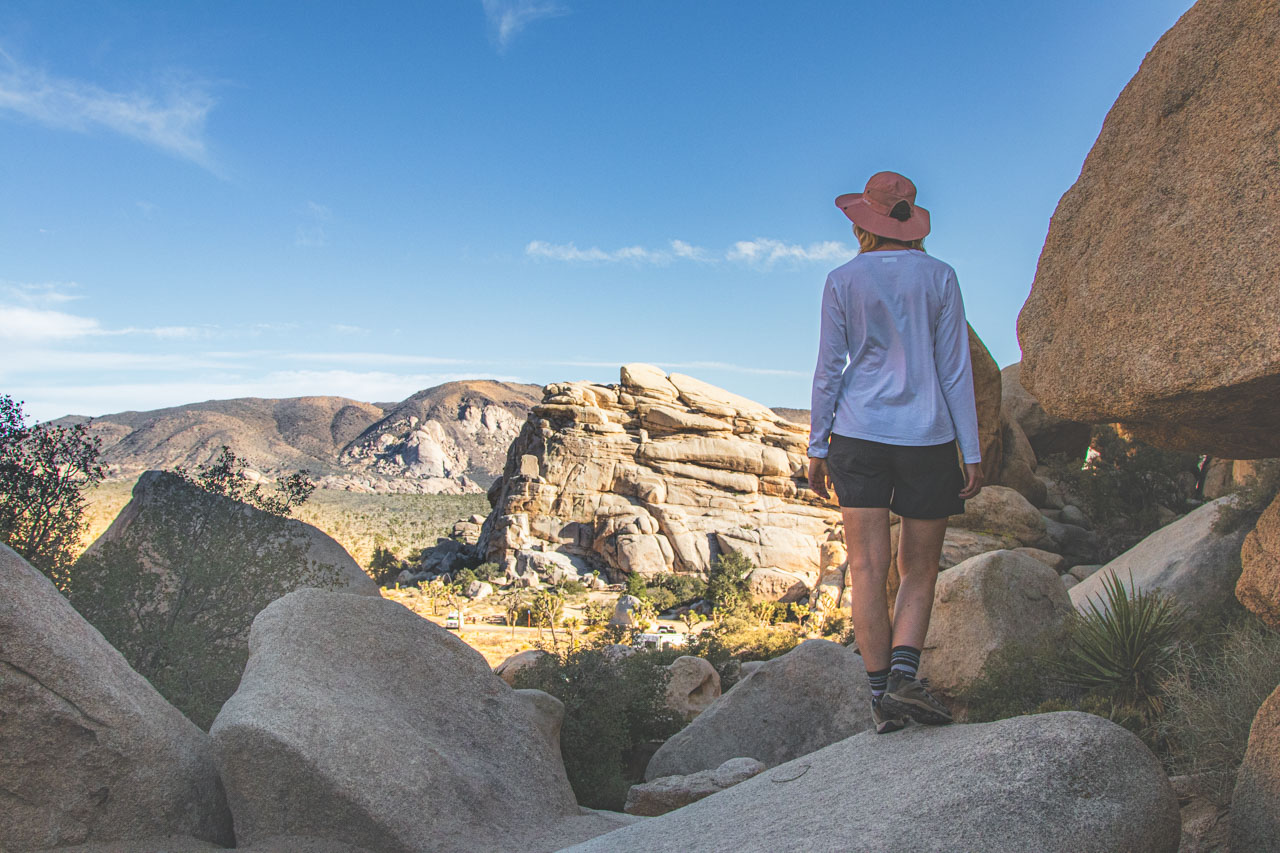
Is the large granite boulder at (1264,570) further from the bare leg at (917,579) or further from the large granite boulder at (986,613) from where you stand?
the large granite boulder at (986,613)

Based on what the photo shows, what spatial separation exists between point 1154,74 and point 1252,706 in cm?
422

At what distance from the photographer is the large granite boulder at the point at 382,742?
574cm

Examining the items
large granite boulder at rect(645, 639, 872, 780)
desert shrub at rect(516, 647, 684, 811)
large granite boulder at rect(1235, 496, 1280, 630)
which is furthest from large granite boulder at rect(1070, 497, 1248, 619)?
desert shrub at rect(516, 647, 684, 811)

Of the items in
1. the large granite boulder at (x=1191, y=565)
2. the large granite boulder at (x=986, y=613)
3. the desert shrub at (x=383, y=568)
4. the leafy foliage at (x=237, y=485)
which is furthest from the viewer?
the desert shrub at (x=383, y=568)

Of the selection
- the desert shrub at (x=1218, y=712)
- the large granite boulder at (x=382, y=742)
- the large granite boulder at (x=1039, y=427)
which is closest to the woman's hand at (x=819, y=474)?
the desert shrub at (x=1218, y=712)

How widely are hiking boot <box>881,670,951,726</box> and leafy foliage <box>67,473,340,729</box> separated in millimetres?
8309

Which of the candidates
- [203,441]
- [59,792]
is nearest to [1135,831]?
[59,792]

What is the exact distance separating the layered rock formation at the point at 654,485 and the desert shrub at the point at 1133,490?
80.0ft

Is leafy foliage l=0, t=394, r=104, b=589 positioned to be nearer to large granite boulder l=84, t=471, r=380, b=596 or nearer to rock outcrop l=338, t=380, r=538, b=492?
large granite boulder l=84, t=471, r=380, b=596

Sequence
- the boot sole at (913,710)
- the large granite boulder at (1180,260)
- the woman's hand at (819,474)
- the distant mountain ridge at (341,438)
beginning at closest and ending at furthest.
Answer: the large granite boulder at (1180,260)
the boot sole at (913,710)
the woman's hand at (819,474)
the distant mountain ridge at (341,438)

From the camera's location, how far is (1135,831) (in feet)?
12.1

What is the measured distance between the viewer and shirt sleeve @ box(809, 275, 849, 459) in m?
4.35

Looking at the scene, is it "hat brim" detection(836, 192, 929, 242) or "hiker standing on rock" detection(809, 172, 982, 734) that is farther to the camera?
"hat brim" detection(836, 192, 929, 242)

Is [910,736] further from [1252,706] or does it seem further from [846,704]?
[846,704]
